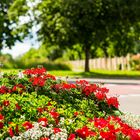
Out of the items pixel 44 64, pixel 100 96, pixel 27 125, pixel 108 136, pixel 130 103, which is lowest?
pixel 130 103

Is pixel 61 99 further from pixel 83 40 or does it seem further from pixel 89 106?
→ pixel 83 40

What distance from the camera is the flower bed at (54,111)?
6789 mm

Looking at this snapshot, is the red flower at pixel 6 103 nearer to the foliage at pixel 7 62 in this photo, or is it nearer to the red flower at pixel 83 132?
the red flower at pixel 83 132

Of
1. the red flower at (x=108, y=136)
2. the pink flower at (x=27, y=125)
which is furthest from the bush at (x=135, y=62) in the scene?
the pink flower at (x=27, y=125)

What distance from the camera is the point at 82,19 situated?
4762 cm

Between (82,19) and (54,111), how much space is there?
40.2 m

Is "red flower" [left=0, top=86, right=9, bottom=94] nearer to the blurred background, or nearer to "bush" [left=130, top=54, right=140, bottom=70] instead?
the blurred background

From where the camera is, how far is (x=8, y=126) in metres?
6.90

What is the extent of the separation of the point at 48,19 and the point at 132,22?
7188mm

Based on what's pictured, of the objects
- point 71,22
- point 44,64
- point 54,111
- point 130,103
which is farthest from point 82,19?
point 54,111

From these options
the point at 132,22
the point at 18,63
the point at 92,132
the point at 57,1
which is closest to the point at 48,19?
the point at 57,1

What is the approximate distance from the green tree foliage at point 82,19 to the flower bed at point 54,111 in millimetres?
36863

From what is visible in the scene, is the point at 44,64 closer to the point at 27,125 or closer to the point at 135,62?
the point at 135,62

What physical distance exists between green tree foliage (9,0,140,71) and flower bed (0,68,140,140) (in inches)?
1451
